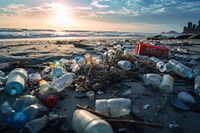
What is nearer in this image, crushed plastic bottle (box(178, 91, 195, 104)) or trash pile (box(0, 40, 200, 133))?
trash pile (box(0, 40, 200, 133))

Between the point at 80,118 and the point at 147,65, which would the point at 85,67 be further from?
the point at 80,118

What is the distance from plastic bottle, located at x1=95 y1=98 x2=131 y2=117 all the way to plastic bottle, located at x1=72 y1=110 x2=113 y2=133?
0.29m

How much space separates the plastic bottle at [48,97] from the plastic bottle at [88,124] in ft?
1.40

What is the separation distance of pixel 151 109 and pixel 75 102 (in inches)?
37.9

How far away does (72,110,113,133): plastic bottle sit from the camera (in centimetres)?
135

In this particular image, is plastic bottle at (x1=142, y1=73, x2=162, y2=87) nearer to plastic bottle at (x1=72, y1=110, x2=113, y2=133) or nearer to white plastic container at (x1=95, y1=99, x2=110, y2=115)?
white plastic container at (x1=95, y1=99, x2=110, y2=115)

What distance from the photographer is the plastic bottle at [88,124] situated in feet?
4.44

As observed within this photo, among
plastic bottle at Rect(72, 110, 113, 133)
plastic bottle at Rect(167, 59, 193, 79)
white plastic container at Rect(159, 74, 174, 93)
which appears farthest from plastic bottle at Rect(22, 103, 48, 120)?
plastic bottle at Rect(167, 59, 193, 79)

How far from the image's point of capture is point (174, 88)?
2736 mm

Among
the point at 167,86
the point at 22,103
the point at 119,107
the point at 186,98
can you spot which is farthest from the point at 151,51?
the point at 22,103

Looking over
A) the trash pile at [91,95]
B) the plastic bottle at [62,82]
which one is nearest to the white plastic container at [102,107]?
the trash pile at [91,95]

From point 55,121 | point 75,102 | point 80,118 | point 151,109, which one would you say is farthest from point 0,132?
point 151,109

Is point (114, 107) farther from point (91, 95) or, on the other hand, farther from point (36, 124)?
point (36, 124)

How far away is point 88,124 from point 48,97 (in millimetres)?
786
